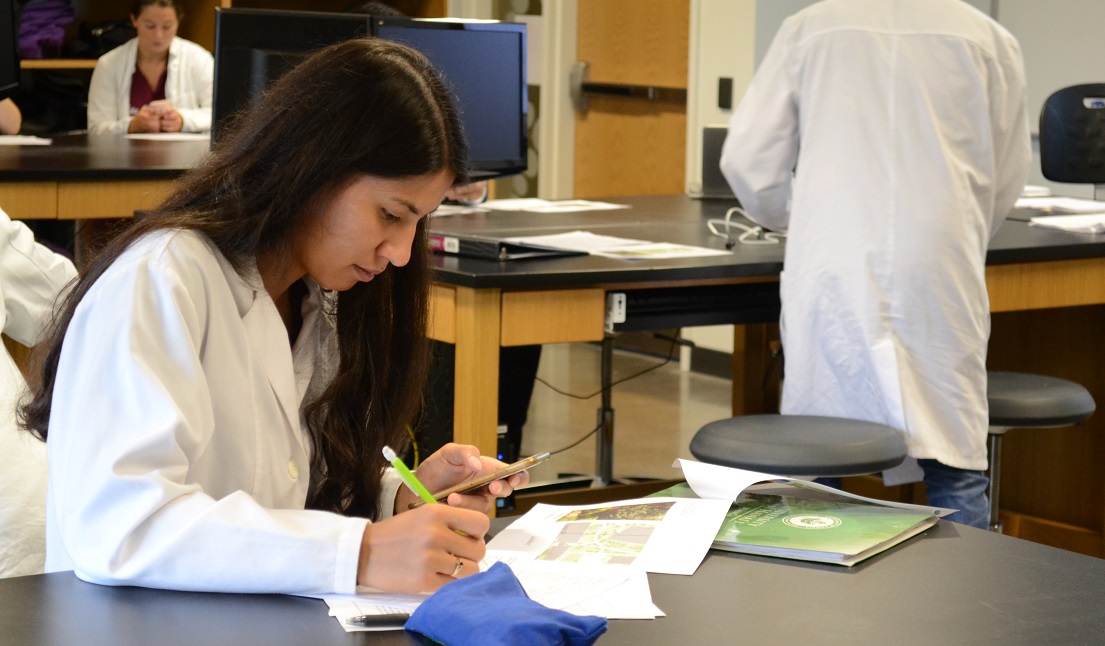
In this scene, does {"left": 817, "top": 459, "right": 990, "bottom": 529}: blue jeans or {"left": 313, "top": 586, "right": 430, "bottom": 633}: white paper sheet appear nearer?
{"left": 313, "top": 586, "right": 430, "bottom": 633}: white paper sheet

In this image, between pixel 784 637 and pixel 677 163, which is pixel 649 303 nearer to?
pixel 784 637

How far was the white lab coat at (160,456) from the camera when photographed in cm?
108

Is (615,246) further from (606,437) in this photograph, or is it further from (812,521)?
(812,521)

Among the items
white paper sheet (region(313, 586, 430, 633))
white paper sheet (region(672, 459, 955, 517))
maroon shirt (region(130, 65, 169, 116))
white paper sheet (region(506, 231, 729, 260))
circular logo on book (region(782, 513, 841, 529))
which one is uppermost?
maroon shirt (region(130, 65, 169, 116))

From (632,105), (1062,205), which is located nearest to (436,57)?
(1062,205)

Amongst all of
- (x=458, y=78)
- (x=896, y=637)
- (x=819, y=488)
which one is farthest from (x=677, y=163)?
(x=896, y=637)

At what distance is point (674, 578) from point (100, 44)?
206 inches

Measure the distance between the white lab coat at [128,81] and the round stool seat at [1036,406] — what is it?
3717 mm

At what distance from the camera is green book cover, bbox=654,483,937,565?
125cm

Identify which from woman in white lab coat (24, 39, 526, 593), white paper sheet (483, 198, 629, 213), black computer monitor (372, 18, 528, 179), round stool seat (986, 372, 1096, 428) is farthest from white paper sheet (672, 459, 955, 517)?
white paper sheet (483, 198, 629, 213)

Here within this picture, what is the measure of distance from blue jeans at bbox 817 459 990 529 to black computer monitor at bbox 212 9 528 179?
1.14 meters

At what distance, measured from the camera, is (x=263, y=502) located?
1.28 m

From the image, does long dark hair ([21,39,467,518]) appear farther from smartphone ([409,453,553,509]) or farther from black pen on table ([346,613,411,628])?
black pen on table ([346,613,411,628])

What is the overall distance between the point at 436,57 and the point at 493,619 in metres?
2.24
